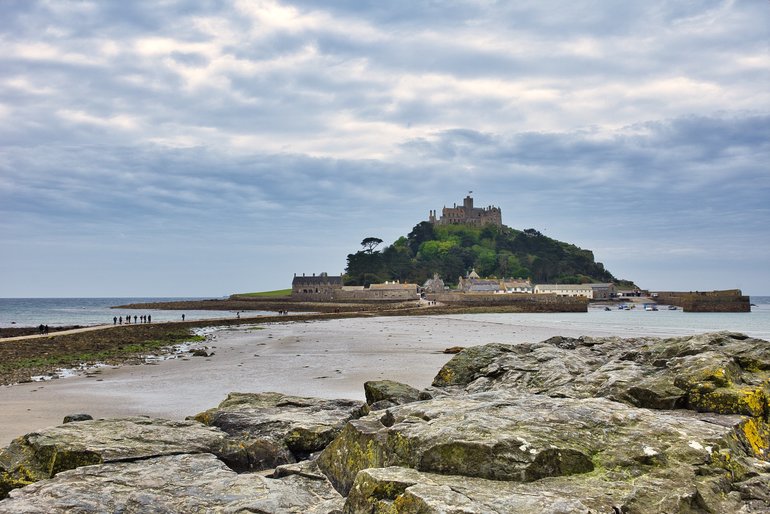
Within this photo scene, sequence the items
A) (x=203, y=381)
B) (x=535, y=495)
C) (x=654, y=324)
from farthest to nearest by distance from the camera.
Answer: (x=654, y=324)
(x=203, y=381)
(x=535, y=495)

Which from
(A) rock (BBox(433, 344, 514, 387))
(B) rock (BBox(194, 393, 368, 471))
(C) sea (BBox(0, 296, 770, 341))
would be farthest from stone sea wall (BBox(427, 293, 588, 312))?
(B) rock (BBox(194, 393, 368, 471))

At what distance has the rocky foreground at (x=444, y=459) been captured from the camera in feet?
17.1

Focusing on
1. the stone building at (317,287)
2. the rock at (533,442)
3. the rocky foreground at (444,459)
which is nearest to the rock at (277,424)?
the rocky foreground at (444,459)

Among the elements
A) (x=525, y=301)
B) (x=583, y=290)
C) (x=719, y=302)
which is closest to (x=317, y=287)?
(x=525, y=301)

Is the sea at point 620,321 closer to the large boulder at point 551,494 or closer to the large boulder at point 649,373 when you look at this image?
the large boulder at point 649,373

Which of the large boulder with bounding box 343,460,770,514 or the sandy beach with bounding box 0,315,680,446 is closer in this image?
the large boulder with bounding box 343,460,770,514

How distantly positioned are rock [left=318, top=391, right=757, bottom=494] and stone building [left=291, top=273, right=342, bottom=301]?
158726 mm

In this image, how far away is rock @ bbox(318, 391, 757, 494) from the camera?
5680 mm

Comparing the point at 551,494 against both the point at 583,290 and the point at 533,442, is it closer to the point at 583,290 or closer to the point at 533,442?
the point at 533,442

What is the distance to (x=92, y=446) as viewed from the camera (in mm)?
7285

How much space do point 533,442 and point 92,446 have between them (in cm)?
536

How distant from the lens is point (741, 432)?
22.7ft

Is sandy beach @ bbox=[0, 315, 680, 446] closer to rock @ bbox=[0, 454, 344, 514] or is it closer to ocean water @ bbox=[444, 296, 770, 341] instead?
rock @ bbox=[0, 454, 344, 514]

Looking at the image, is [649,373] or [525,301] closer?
[649,373]
